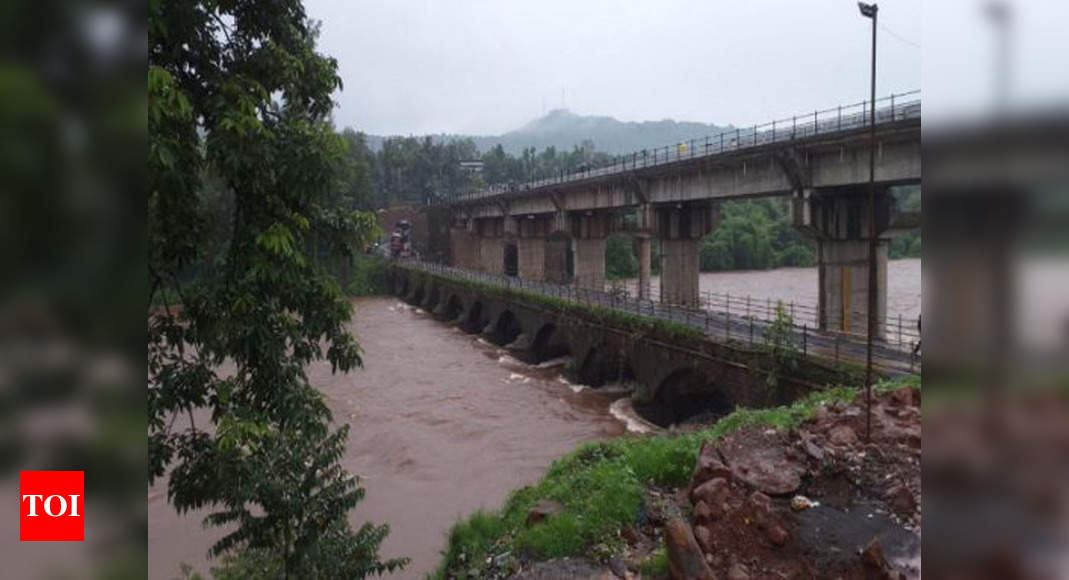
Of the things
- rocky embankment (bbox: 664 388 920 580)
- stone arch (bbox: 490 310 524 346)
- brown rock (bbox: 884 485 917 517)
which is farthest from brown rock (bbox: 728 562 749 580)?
stone arch (bbox: 490 310 524 346)

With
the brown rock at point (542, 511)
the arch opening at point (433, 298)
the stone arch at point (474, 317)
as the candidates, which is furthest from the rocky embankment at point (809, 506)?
the arch opening at point (433, 298)

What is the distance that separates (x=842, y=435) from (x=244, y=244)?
20.6ft

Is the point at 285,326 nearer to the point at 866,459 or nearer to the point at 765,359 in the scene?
the point at 866,459

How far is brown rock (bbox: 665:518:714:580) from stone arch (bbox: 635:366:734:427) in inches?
506

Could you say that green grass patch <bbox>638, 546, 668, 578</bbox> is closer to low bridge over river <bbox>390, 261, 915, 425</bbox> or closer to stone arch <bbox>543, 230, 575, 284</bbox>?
low bridge over river <bbox>390, 261, 915, 425</bbox>

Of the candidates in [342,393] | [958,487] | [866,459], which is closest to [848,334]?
[866,459]

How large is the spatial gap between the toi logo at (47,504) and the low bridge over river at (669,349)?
13549mm

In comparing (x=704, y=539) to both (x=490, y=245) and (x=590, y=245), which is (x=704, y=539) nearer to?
(x=590, y=245)

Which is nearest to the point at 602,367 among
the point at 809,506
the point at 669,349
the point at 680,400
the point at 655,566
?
the point at 680,400

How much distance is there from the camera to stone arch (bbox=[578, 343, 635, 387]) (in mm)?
22953

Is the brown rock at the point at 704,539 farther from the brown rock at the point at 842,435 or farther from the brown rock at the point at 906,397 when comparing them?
the brown rock at the point at 906,397

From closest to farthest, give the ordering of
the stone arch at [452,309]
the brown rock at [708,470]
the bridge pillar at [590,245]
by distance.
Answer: the brown rock at [708,470]
the bridge pillar at [590,245]
the stone arch at [452,309]

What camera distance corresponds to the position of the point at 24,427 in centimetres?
131

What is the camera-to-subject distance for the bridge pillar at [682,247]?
Result: 27.9 meters
